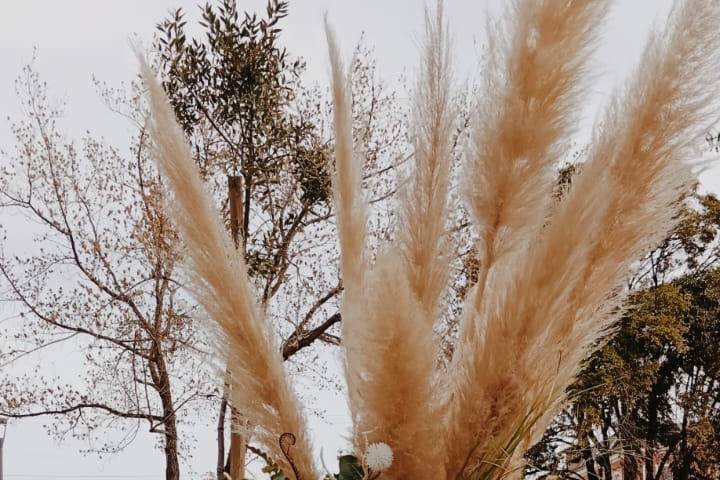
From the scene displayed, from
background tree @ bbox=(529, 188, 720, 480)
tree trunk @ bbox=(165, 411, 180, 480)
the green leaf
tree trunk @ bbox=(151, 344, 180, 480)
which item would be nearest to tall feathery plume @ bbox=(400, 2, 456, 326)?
the green leaf

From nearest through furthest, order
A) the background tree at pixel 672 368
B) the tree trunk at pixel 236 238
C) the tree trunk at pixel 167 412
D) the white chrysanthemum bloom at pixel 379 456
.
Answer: the white chrysanthemum bloom at pixel 379 456, the tree trunk at pixel 236 238, the tree trunk at pixel 167 412, the background tree at pixel 672 368

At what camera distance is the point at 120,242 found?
5.53m

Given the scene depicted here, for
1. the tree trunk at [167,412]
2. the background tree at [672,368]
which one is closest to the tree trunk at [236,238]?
the tree trunk at [167,412]

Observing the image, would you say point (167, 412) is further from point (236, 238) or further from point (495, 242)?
point (495, 242)

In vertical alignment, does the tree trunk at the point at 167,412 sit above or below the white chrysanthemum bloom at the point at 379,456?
above

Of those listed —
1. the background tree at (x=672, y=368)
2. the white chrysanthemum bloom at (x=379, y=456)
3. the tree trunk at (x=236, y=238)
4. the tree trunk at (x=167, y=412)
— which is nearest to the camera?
the white chrysanthemum bloom at (x=379, y=456)

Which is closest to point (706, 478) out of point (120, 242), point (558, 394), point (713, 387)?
point (713, 387)

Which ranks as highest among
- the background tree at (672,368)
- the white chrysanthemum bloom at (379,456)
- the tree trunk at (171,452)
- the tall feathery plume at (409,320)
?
the background tree at (672,368)

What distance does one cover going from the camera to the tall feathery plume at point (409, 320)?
56 centimetres

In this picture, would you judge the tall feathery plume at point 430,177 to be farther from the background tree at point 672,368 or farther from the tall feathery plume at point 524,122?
the background tree at point 672,368

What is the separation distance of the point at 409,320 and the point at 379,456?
9 cm

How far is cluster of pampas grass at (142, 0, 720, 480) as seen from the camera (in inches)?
22.3

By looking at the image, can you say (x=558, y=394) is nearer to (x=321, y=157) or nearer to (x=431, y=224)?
(x=431, y=224)

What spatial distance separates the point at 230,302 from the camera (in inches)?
22.8
